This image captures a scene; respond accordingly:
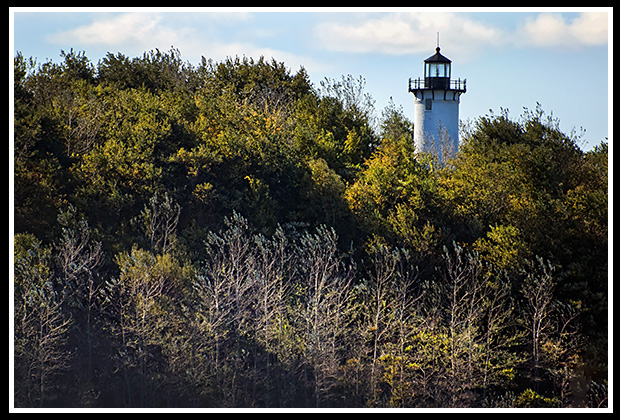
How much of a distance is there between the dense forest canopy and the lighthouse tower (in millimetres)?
9472

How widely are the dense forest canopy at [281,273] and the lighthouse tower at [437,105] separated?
31.1ft

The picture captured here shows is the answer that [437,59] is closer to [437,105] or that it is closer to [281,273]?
[437,105]

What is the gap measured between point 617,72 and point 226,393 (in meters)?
10.8

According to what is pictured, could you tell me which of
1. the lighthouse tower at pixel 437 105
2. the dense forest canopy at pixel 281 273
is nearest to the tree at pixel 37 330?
the dense forest canopy at pixel 281 273

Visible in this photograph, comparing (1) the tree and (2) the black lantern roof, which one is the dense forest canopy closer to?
(1) the tree

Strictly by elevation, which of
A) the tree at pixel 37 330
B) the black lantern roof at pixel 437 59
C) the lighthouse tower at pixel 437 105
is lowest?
the tree at pixel 37 330

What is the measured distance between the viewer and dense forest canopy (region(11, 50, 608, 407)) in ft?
60.3

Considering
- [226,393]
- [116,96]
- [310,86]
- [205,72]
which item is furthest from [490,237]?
[205,72]

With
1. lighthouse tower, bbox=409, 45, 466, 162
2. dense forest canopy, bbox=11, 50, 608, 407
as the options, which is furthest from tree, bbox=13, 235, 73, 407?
lighthouse tower, bbox=409, 45, 466, 162

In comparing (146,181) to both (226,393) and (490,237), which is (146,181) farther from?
(490,237)

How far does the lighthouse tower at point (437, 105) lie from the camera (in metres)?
33.0

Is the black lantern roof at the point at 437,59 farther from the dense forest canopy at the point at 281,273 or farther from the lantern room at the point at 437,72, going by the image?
the dense forest canopy at the point at 281,273

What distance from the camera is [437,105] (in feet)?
109

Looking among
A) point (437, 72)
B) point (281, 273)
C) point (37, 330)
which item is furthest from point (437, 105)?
Answer: point (37, 330)
